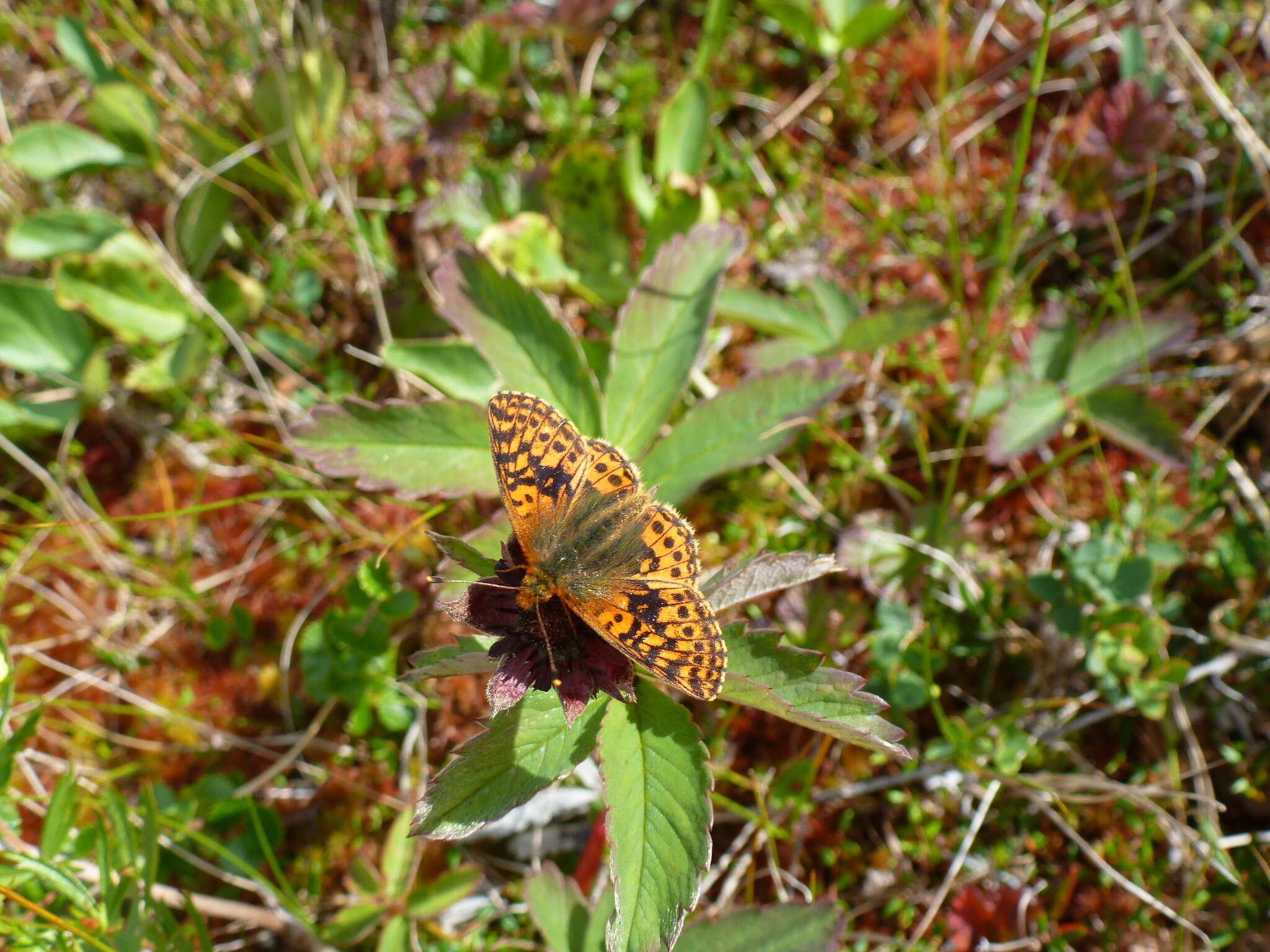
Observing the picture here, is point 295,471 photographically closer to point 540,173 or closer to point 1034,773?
point 540,173

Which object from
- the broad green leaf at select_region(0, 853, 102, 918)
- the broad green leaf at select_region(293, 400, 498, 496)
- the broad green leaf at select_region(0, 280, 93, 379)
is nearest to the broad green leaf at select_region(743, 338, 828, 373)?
the broad green leaf at select_region(293, 400, 498, 496)

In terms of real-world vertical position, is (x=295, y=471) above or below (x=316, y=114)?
below

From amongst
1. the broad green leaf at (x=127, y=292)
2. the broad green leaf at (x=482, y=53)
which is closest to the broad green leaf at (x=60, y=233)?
the broad green leaf at (x=127, y=292)

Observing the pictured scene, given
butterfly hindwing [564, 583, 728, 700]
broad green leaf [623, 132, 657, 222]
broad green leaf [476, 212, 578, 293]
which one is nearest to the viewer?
butterfly hindwing [564, 583, 728, 700]

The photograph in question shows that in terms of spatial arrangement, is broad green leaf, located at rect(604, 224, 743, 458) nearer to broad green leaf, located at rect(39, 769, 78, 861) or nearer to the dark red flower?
the dark red flower

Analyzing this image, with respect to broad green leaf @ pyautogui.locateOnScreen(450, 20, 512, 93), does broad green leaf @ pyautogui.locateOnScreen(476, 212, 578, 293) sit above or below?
below

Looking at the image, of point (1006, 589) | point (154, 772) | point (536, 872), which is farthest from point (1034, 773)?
point (154, 772)
